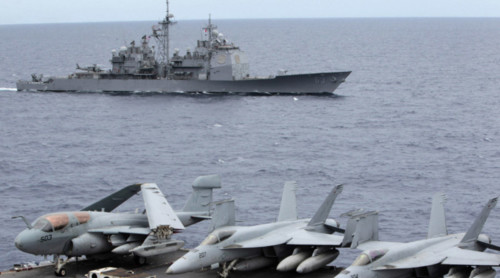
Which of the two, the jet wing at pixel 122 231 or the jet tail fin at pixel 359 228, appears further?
the jet wing at pixel 122 231

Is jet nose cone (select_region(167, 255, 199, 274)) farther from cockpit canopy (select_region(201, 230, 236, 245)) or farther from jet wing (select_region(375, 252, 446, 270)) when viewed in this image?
jet wing (select_region(375, 252, 446, 270))

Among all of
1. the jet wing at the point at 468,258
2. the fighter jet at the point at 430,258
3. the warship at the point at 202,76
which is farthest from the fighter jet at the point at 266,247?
the warship at the point at 202,76

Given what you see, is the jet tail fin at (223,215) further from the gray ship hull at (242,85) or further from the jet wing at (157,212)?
the gray ship hull at (242,85)

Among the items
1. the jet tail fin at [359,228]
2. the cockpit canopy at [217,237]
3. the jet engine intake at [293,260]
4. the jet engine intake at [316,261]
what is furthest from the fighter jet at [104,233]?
the jet tail fin at [359,228]

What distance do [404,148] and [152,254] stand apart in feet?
173

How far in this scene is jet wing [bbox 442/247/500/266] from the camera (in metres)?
34.4

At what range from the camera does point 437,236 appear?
38.9 meters

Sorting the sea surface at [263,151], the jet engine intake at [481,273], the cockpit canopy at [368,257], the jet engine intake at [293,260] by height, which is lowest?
the sea surface at [263,151]

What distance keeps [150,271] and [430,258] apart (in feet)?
43.5

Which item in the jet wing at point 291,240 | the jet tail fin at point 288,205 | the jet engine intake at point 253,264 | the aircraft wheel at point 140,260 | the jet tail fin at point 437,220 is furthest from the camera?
the jet tail fin at point 288,205

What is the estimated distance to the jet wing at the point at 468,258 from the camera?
34381 millimetres

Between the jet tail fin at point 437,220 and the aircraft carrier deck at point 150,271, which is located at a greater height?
the jet tail fin at point 437,220

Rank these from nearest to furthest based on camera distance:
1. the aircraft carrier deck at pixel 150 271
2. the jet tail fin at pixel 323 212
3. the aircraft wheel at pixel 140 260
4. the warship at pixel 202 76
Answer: the aircraft carrier deck at pixel 150 271 < the jet tail fin at pixel 323 212 < the aircraft wheel at pixel 140 260 < the warship at pixel 202 76

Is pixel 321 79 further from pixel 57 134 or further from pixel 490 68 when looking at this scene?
pixel 490 68
